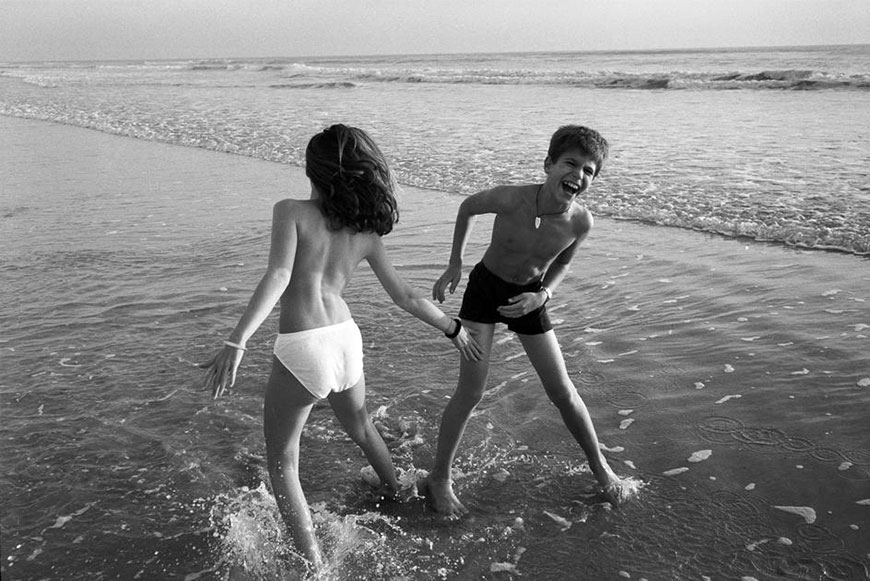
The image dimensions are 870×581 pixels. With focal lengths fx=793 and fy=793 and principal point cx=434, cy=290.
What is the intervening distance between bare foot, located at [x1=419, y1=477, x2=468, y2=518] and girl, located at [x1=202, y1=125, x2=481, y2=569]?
664mm

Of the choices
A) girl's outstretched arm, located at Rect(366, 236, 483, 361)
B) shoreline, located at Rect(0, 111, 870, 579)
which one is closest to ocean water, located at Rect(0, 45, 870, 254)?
shoreline, located at Rect(0, 111, 870, 579)

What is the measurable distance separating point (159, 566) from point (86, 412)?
1656 millimetres

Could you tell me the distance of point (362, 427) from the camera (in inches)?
141

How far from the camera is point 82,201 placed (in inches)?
410

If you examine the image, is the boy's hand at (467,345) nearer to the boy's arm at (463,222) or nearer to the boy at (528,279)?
the boy at (528,279)

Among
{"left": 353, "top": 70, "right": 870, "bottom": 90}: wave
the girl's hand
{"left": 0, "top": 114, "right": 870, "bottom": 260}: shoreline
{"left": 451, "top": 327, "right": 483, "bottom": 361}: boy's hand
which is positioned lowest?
{"left": 353, "top": 70, "right": 870, "bottom": 90}: wave

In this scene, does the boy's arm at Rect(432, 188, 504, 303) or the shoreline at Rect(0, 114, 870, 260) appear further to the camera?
the shoreline at Rect(0, 114, 870, 260)

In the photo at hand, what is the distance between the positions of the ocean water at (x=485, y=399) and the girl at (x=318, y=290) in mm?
572

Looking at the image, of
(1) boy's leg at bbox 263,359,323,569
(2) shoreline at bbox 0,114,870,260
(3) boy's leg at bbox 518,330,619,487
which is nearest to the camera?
(1) boy's leg at bbox 263,359,323,569

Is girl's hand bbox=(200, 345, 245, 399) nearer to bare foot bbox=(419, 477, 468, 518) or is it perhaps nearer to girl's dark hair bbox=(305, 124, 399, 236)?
girl's dark hair bbox=(305, 124, 399, 236)

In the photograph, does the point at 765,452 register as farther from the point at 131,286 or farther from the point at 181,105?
the point at 181,105

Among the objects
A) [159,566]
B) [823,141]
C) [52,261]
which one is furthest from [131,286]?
[823,141]

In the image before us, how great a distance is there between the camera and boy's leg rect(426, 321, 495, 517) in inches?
144

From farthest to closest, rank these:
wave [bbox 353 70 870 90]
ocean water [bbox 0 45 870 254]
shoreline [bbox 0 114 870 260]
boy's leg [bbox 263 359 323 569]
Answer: wave [bbox 353 70 870 90]
ocean water [bbox 0 45 870 254]
shoreline [bbox 0 114 870 260]
boy's leg [bbox 263 359 323 569]
